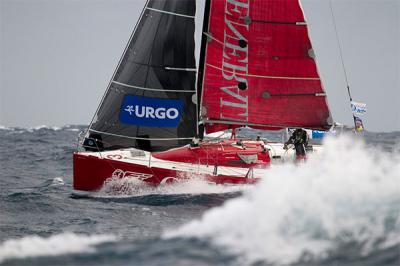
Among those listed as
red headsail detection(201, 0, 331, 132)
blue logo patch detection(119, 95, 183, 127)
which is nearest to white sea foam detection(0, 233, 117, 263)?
blue logo patch detection(119, 95, 183, 127)

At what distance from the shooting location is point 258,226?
11.2m

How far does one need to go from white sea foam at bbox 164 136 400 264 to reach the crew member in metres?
6.81

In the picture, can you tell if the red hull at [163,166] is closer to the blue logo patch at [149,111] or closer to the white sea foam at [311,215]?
the blue logo patch at [149,111]

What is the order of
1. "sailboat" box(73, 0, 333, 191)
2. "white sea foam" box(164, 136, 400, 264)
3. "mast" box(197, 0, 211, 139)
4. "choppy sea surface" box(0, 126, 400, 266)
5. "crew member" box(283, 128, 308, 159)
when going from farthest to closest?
"crew member" box(283, 128, 308, 159) < "mast" box(197, 0, 211, 139) < "sailboat" box(73, 0, 333, 191) < "white sea foam" box(164, 136, 400, 264) < "choppy sea surface" box(0, 126, 400, 266)

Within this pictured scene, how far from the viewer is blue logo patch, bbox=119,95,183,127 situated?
20000 millimetres

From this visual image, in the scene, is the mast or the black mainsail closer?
the black mainsail

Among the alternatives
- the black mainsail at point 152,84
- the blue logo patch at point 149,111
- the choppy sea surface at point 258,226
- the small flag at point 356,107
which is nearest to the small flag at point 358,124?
the small flag at point 356,107

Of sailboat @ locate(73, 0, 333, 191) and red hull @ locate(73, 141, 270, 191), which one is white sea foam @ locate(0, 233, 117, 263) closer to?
red hull @ locate(73, 141, 270, 191)

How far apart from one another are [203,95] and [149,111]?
204 centimetres

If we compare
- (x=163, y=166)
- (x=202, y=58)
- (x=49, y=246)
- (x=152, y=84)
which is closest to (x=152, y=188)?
(x=163, y=166)

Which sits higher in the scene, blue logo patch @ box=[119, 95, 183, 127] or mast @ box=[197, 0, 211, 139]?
mast @ box=[197, 0, 211, 139]

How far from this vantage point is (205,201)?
1839 cm

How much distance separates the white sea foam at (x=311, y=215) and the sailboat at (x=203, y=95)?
6.83 m

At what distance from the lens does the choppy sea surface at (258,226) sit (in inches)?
404
